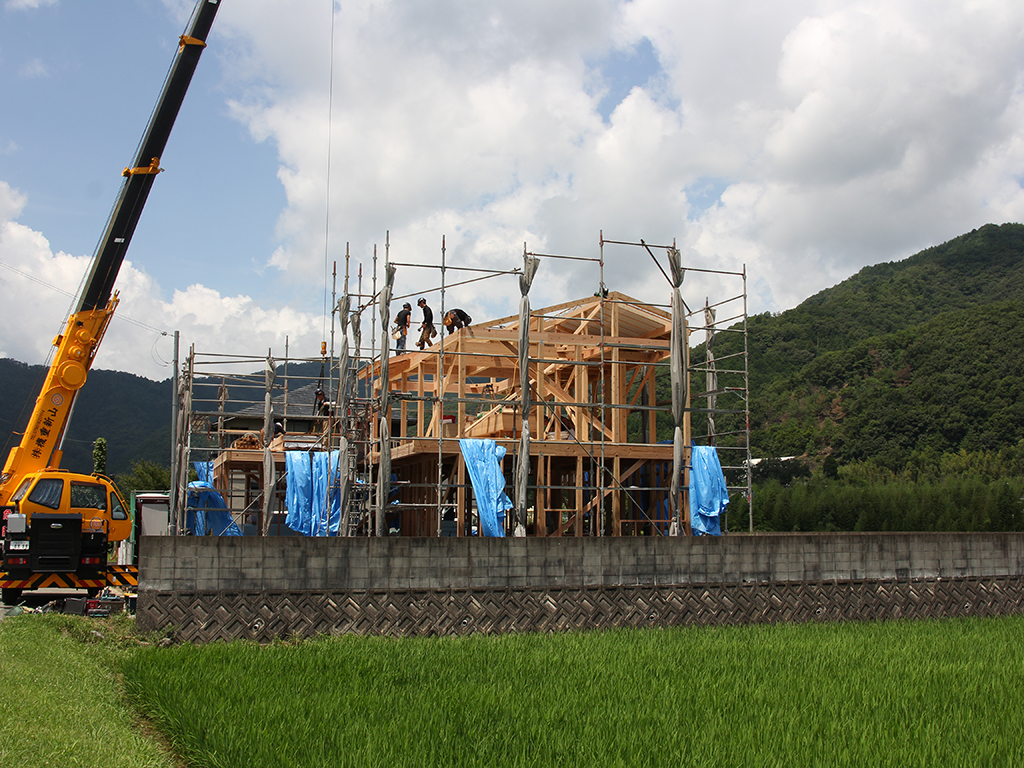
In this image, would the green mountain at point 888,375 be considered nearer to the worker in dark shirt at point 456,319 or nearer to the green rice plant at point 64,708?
the worker in dark shirt at point 456,319

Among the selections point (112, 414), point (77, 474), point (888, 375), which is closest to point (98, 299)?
point (77, 474)

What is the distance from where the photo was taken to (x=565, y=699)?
281 inches

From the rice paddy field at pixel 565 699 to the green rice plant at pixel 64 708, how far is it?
2.7 inches

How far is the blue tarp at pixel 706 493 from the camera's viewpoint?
16.0 meters

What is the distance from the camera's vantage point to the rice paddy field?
5594mm

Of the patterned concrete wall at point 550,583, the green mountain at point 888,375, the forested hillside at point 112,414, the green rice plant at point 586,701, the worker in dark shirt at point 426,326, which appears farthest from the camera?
the forested hillside at point 112,414

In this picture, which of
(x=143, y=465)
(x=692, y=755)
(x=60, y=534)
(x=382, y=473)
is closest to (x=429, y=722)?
(x=692, y=755)

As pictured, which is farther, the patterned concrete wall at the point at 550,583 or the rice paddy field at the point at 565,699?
the patterned concrete wall at the point at 550,583

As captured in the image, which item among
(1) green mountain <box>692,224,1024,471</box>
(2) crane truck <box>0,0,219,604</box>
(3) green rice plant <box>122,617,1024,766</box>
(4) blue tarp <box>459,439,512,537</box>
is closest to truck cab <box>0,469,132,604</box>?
(2) crane truck <box>0,0,219,604</box>

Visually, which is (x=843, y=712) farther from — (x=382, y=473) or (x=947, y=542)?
(x=382, y=473)

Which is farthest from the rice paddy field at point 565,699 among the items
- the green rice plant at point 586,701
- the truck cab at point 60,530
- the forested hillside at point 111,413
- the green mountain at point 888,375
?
the forested hillside at point 111,413

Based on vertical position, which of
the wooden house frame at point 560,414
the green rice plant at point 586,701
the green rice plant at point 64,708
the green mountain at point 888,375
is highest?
the green mountain at point 888,375

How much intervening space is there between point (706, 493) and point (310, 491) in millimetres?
7716

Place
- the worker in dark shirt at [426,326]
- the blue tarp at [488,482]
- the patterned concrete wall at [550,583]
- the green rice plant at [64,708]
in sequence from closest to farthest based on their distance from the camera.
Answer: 1. the green rice plant at [64,708]
2. the patterned concrete wall at [550,583]
3. the blue tarp at [488,482]
4. the worker in dark shirt at [426,326]
